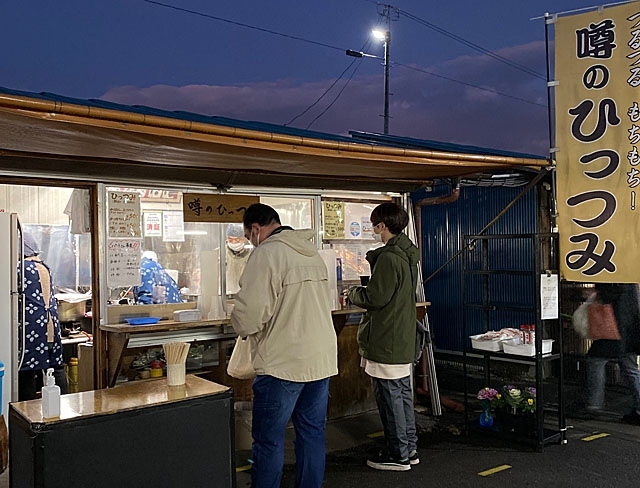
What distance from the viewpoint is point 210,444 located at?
136 inches

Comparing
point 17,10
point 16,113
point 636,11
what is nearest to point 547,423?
point 636,11

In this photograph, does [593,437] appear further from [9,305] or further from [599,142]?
[9,305]

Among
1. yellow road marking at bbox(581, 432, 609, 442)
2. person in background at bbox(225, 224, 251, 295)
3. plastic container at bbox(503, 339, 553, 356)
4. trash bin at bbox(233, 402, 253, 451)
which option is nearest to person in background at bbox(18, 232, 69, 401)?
person in background at bbox(225, 224, 251, 295)

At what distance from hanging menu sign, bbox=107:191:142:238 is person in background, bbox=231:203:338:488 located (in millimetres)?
1771

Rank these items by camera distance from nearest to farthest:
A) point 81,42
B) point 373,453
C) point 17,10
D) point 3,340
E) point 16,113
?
point 16,113 < point 3,340 < point 373,453 < point 17,10 < point 81,42

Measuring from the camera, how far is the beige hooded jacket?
11.8 ft

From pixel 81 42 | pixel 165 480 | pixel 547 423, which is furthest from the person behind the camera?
pixel 81 42

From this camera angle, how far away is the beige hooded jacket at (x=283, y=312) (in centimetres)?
358

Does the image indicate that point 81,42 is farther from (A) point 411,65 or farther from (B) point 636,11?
(B) point 636,11

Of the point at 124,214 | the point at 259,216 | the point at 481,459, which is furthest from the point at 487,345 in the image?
the point at 124,214

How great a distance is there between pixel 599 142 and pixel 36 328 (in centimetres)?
518

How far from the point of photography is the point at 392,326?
4.71 meters

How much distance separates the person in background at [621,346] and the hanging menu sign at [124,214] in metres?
4.56

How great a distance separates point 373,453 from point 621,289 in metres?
3.08
